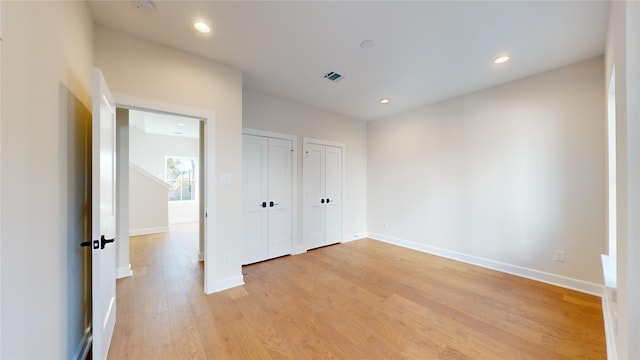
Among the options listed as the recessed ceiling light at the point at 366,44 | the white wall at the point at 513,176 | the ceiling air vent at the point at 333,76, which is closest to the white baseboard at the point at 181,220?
the white wall at the point at 513,176

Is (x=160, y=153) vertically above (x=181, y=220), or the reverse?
(x=160, y=153)

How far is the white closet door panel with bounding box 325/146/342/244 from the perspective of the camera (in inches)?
182

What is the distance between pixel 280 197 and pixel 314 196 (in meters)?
0.76

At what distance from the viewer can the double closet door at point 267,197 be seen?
356cm

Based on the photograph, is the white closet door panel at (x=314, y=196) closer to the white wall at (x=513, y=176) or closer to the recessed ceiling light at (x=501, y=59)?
the white wall at (x=513, y=176)

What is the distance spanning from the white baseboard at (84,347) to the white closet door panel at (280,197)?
2.20 m

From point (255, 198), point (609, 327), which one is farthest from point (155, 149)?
point (609, 327)

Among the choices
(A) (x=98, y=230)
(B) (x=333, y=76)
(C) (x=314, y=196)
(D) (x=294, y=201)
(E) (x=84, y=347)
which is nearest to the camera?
(A) (x=98, y=230)

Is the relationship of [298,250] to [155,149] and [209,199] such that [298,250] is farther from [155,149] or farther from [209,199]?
[155,149]

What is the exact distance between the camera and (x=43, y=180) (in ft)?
3.97

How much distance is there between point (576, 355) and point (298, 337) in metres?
2.14

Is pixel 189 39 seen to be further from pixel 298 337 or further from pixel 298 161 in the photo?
pixel 298 337

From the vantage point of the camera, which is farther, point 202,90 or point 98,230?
point 202,90

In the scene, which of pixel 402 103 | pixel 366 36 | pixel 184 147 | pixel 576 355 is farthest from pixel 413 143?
pixel 184 147
